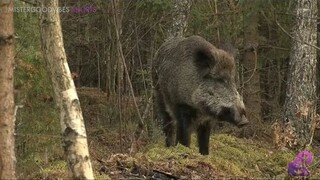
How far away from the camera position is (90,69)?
22859 mm

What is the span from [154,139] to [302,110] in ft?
10.3

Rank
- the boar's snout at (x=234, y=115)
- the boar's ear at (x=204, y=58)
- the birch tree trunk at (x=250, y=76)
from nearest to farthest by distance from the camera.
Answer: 1. the boar's snout at (x=234, y=115)
2. the boar's ear at (x=204, y=58)
3. the birch tree trunk at (x=250, y=76)

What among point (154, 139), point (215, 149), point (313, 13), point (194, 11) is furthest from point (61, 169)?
point (194, 11)

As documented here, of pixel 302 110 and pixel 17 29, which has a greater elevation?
pixel 17 29

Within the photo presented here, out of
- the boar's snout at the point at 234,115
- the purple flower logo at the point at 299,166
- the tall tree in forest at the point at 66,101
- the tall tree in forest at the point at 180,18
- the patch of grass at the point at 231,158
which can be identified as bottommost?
the patch of grass at the point at 231,158

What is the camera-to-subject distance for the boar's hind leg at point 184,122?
313 inches

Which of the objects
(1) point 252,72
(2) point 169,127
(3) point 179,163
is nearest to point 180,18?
(2) point 169,127

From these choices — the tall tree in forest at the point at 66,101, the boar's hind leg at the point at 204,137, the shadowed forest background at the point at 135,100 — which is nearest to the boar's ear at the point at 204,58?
the shadowed forest background at the point at 135,100

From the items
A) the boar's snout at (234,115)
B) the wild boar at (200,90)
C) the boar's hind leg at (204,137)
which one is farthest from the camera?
the boar's hind leg at (204,137)

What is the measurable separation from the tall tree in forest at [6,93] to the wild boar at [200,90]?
11.4 ft

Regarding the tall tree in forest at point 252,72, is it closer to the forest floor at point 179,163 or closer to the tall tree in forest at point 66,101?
the forest floor at point 179,163

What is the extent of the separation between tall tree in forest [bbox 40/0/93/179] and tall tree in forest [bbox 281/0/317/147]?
5.49 meters

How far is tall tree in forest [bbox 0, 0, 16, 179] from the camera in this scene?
489 cm

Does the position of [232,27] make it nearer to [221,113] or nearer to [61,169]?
[221,113]
